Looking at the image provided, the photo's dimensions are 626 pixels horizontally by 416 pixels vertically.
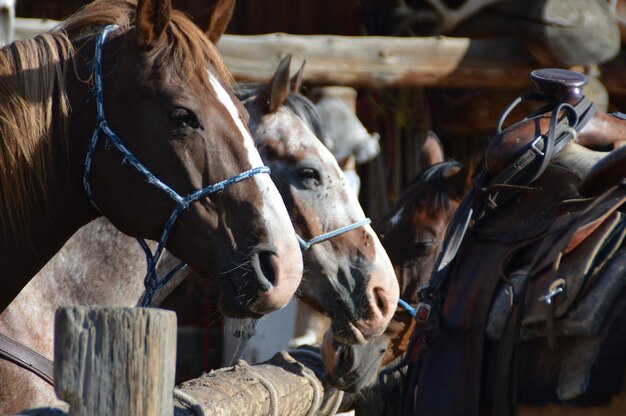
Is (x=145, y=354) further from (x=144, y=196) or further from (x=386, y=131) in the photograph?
Answer: (x=386, y=131)

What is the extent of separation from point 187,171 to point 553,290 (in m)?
0.90

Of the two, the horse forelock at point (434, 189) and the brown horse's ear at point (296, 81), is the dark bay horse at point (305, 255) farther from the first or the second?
the horse forelock at point (434, 189)

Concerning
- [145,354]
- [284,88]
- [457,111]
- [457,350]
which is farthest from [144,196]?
[457,111]

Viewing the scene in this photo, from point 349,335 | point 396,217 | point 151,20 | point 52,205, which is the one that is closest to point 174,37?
point 151,20

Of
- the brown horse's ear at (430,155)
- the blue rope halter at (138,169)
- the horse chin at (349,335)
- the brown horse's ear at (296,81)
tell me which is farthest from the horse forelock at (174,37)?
the brown horse's ear at (430,155)

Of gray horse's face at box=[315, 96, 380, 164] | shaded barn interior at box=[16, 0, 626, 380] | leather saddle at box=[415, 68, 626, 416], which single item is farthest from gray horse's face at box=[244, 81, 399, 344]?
shaded barn interior at box=[16, 0, 626, 380]

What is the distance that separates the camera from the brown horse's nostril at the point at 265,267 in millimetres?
2117

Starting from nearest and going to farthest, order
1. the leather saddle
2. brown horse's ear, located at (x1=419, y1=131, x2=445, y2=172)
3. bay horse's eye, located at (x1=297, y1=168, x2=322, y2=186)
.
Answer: the leather saddle, bay horse's eye, located at (x1=297, y1=168, x2=322, y2=186), brown horse's ear, located at (x1=419, y1=131, x2=445, y2=172)

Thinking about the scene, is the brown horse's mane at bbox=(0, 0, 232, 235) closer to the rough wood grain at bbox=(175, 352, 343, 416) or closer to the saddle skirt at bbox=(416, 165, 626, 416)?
the rough wood grain at bbox=(175, 352, 343, 416)

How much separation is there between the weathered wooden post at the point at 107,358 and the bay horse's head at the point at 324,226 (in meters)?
1.55

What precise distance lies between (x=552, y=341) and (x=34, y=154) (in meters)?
1.27

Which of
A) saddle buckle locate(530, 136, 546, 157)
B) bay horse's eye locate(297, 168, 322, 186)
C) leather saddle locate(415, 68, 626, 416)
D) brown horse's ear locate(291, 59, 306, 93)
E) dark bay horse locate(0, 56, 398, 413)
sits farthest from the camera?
brown horse's ear locate(291, 59, 306, 93)

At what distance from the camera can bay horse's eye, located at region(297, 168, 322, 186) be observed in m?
3.26

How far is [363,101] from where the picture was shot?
6.36 metres
